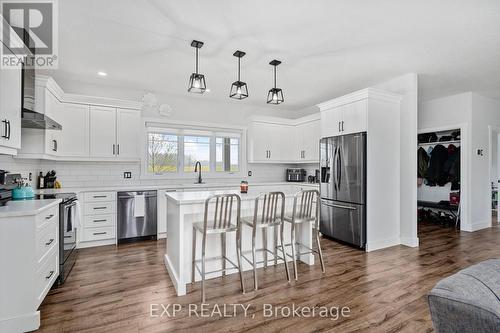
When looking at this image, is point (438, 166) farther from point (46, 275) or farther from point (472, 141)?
point (46, 275)

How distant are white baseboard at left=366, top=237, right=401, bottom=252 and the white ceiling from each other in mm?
2642

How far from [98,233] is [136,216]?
0.60 meters

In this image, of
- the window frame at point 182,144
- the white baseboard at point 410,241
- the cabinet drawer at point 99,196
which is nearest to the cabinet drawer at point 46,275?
the cabinet drawer at point 99,196

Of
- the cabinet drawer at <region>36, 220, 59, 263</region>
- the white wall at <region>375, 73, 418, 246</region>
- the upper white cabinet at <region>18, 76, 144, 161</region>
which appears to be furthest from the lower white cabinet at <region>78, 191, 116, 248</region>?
the white wall at <region>375, 73, 418, 246</region>

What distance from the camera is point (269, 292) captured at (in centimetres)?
263

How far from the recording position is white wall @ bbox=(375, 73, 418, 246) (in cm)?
411

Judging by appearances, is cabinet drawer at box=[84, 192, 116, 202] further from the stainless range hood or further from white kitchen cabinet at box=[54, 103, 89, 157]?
the stainless range hood

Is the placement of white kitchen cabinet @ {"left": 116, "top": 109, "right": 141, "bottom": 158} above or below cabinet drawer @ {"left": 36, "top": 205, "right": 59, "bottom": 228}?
Result: above

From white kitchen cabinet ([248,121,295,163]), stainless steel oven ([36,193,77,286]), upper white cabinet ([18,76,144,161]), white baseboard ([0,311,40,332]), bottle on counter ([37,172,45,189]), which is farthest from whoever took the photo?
white kitchen cabinet ([248,121,295,163])

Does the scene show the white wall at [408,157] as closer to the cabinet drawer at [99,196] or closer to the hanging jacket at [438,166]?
the hanging jacket at [438,166]

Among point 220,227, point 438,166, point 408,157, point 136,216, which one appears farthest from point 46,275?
point 438,166

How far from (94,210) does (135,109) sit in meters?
1.84

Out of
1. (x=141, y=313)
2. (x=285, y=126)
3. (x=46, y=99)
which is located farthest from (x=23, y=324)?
(x=285, y=126)

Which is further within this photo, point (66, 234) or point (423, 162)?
point (423, 162)
